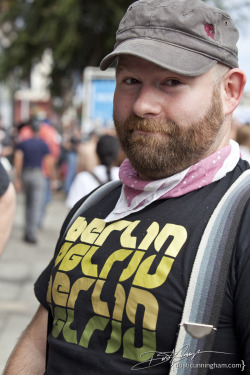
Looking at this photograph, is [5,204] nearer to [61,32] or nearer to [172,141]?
[172,141]

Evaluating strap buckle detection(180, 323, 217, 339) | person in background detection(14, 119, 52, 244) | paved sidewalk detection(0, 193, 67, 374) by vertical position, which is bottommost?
paved sidewalk detection(0, 193, 67, 374)

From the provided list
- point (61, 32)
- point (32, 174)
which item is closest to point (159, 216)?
point (32, 174)

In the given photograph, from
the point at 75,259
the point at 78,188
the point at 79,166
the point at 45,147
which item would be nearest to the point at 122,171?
the point at 75,259

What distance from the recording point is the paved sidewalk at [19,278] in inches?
186

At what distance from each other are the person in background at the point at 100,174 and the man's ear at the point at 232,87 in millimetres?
3085

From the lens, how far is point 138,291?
1386 millimetres

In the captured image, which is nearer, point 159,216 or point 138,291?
point 138,291

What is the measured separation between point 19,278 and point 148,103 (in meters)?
5.20

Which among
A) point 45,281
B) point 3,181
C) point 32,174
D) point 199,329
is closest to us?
point 199,329

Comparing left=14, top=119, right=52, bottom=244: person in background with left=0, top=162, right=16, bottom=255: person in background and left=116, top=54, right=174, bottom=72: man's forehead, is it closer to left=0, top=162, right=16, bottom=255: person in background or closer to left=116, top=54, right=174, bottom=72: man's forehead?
left=0, top=162, right=16, bottom=255: person in background

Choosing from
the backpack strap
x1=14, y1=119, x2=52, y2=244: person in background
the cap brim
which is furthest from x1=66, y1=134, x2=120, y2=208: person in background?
x1=14, y1=119, x2=52, y2=244: person in background

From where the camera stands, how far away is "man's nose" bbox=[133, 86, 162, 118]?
1.48m

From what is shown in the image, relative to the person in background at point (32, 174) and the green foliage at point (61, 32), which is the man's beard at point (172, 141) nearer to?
the person in background at point (32, 174)

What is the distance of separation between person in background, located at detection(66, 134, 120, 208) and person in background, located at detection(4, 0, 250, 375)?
3.02m
